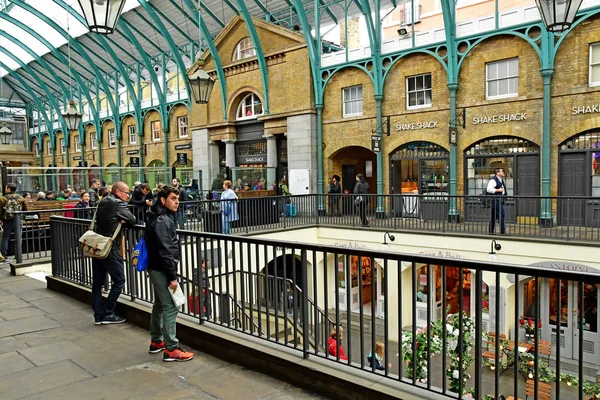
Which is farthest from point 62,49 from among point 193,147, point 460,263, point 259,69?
point 460,263

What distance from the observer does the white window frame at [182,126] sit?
2980 centimetres

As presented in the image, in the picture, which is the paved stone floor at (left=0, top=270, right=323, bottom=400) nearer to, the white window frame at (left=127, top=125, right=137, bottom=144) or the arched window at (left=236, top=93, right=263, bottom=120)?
the arched window at (left=236, top=93, right=263, bottom=120)

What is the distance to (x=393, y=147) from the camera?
62.7 feet

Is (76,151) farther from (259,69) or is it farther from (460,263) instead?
(460,263)

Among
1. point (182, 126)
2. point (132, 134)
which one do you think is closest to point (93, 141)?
point (132, 134)

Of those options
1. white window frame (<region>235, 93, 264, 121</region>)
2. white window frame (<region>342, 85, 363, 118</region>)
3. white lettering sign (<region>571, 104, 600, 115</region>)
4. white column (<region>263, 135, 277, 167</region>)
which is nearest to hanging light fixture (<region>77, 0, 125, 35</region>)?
white lettering sign (<region>571, 104, 600, 115</region>)

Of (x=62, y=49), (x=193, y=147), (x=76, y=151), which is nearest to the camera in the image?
(x=193, y=147)

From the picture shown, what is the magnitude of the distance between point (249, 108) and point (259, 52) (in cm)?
349

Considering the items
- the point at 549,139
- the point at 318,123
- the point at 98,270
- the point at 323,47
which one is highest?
the point at 323,47

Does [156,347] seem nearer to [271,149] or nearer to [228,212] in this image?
[228,212]

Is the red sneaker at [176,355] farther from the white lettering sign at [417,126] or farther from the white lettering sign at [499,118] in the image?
the white lettering sign at [417,126]

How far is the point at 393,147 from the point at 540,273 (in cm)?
1682

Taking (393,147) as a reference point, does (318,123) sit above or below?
above

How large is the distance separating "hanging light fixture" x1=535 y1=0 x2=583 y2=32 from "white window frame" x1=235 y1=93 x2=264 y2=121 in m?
18.3
